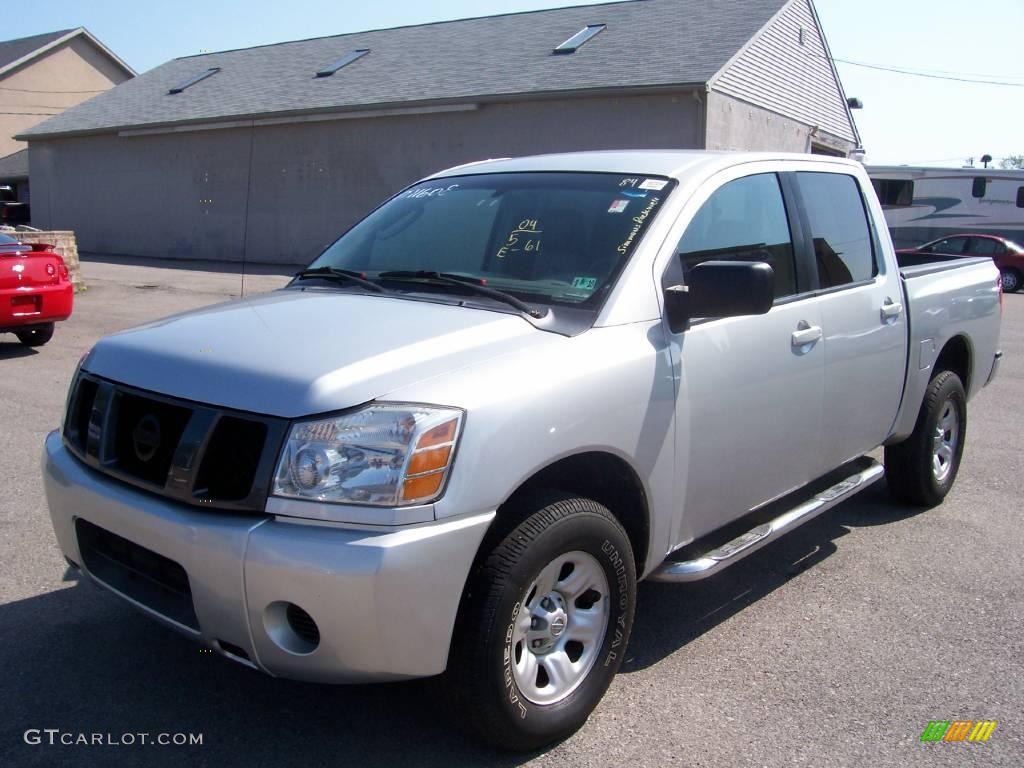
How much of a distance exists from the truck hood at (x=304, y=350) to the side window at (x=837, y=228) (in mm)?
1969

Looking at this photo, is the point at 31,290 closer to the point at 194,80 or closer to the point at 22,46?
the point at 194,80

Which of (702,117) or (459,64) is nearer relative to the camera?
(702,117)

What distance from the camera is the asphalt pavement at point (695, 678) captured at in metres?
3.09

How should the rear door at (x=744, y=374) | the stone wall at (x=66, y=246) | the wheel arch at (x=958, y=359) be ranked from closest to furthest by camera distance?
the rear door at (x=744, y=374), the wheel arch at (x=958, y=359), the stone wall at (x=66, y=246)

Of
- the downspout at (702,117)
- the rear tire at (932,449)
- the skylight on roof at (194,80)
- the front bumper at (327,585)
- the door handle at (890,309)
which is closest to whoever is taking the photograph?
the front bumper at (327,585)

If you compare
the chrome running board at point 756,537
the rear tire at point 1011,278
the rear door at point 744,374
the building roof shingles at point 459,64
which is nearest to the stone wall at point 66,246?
the building roof shingles at point 459,64

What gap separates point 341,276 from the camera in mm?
3980

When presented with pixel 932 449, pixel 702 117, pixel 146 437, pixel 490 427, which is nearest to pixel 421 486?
pixel 490 427

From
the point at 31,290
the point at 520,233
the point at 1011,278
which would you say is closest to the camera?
the point at 520,233

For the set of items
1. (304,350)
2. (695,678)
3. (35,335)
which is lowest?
(695,678)

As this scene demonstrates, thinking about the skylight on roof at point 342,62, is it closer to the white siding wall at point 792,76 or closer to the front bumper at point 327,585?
the white siding wall at point 792,76

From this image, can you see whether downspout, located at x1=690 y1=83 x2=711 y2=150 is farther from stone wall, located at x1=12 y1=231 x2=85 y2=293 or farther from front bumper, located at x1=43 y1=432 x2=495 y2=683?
front bumper, located at x1=43 y1=432 x2=495 y2=683

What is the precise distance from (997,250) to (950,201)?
3.85m

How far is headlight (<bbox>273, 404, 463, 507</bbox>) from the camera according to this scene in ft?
8.59
